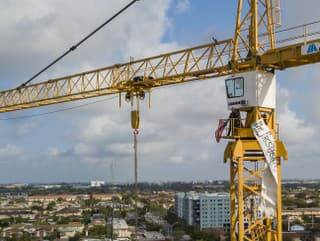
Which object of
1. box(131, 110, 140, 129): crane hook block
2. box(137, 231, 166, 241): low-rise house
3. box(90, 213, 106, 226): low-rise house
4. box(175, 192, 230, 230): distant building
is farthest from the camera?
box(175, 192, 230, 230): distant building

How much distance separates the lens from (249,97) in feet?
47.3

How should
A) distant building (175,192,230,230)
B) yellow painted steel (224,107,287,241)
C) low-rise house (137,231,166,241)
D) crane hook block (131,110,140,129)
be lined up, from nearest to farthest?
yellow painted steel (224,107,287,241)
crane hook block (131,110,140,129)
low-rise house (137,231,166,241)
distant building (175,192,230,230)

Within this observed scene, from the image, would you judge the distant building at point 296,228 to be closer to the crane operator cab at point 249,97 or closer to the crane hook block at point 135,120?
the crane hook block at point 135,120

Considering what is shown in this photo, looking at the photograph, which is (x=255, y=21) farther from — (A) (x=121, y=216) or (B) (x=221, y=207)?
(A) (x=121, y=216)

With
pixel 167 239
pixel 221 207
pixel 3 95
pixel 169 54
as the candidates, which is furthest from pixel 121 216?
pixel 169 54

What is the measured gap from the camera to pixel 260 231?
49.1ft

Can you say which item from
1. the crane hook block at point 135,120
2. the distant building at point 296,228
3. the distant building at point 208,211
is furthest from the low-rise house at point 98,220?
the crane hook block at point 135,120

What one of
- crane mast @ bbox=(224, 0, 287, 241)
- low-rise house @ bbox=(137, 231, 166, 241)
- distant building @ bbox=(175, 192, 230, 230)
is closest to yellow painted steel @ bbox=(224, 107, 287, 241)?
crane mast @ bbox=(224, 0, 287, 241)

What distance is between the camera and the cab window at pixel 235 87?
1462 cm

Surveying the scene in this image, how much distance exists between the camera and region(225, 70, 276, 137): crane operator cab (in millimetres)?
14430

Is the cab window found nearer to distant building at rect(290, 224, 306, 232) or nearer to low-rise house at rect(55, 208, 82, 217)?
distant building at rect(290, 224, 306, 232)

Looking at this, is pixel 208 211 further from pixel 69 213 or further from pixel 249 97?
pixel 249 97

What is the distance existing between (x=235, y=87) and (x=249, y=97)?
591 millimetres

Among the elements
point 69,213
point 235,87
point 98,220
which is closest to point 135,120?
point 235,87
